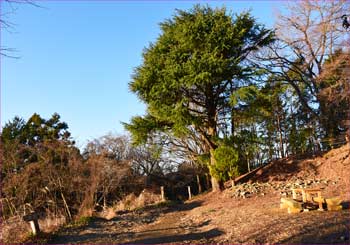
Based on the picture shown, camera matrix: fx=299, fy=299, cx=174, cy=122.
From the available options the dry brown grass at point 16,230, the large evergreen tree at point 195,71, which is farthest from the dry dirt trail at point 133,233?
the large evergreen tree at point 195,71

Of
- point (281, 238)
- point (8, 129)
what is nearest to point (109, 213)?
point (281, 238)

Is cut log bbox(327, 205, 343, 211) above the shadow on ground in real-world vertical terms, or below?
above

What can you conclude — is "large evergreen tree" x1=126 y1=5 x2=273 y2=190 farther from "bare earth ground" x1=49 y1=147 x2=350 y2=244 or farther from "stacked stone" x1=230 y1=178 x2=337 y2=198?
"bare earth ground" x1=49 y1=147 x2=350 y2=244

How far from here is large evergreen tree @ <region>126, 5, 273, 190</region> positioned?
15070 mm

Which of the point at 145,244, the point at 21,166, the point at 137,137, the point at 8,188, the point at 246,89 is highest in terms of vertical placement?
the point at 246,89

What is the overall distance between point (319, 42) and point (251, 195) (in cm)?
1216

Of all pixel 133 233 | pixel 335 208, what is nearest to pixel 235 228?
pixel 335 208

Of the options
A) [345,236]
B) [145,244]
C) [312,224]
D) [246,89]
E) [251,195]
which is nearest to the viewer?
[345,236]

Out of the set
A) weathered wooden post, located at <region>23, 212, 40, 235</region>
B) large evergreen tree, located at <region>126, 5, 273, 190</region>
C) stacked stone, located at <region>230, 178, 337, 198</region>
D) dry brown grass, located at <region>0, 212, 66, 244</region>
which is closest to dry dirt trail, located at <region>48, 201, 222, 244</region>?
weathered wooden post, located at <region>23, 212, 40, 235</region>

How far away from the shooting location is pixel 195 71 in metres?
14.7

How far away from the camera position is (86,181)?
42.4 ft

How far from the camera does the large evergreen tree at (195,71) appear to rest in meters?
15.1

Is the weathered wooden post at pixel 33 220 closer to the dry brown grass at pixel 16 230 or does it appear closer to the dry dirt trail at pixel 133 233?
the dry brown grass at pixel 16 230

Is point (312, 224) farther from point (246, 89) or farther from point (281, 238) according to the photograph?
point (246, 89)
